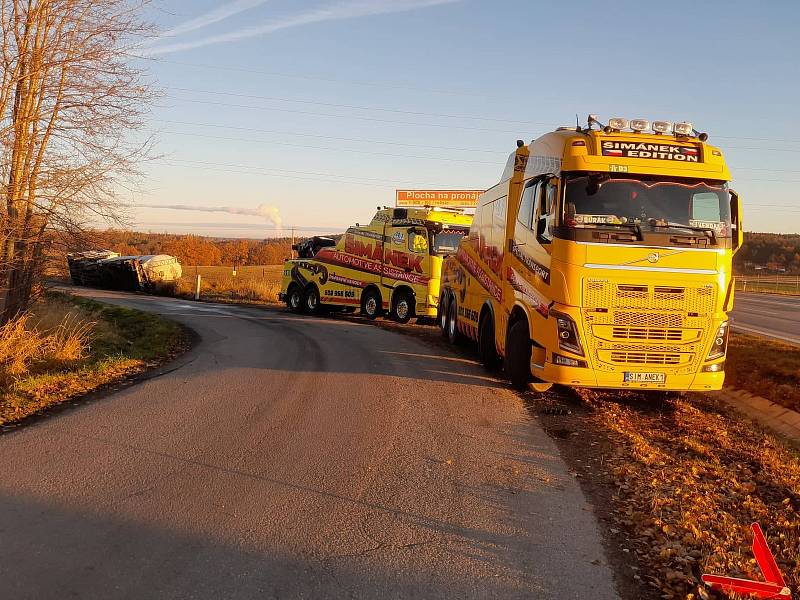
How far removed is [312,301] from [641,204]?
1805cm

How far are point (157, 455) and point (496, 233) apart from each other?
7.33 m

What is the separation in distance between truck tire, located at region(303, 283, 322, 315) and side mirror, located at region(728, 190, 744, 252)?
1789 centimetres

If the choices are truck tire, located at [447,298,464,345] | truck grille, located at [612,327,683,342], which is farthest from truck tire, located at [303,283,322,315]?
truck grille, located at [612,327,683,342]

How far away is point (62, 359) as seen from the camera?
404 inches

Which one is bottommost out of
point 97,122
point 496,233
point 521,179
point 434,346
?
point 434,346

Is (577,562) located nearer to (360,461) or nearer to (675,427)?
(360,461)

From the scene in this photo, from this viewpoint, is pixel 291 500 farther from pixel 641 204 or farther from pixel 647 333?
pixel 641 204

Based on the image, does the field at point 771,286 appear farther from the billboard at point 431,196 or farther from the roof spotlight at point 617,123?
the roof spotlight at point 617,123

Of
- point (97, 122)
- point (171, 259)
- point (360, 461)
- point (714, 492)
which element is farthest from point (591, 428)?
point (171, 259)

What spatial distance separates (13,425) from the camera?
696 centimetres

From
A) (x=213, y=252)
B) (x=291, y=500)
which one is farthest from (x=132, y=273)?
(x=213, y=252)

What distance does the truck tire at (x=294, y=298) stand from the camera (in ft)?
84.4

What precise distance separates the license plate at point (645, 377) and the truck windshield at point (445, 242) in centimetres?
1177

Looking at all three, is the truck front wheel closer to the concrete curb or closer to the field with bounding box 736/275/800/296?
the concrete curb
